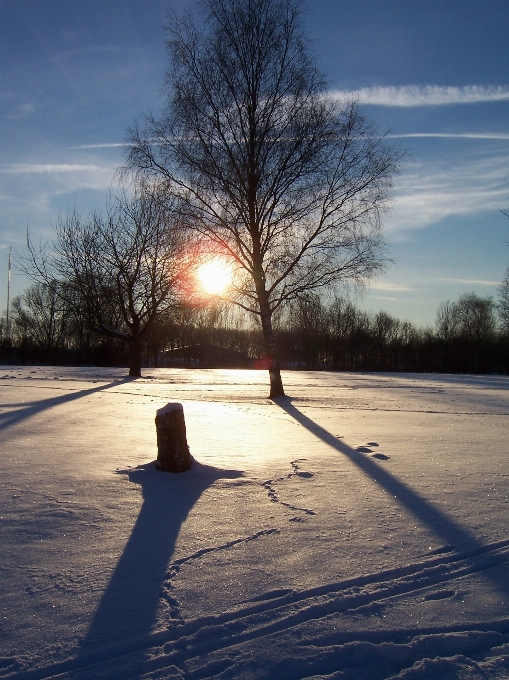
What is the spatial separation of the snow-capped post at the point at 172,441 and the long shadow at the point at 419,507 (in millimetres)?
1936

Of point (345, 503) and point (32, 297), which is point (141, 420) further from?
point (32, 297)

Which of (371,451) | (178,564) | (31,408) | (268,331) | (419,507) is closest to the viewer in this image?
(178,564)

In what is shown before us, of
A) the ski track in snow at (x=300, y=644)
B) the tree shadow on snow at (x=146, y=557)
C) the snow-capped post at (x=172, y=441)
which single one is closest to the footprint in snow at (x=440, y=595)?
the ski track in snow at (x=300, y=644)

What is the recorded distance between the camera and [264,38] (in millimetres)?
13727

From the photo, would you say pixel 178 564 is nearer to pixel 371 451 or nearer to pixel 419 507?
pixel 419 507

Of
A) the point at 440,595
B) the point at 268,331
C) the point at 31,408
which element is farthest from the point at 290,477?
the point at 268,331

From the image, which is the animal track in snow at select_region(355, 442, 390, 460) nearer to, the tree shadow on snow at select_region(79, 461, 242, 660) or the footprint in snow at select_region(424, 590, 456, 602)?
the tree shadow on snow at select_region(79, 461, 242, 660)

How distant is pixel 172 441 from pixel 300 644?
9.93ft

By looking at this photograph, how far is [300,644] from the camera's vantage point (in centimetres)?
268

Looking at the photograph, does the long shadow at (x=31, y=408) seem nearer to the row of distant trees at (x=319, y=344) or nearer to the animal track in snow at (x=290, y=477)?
the animal track in snow at (x=290, y=477)

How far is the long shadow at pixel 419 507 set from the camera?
3.92 metres

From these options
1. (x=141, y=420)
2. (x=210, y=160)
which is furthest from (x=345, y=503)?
(x=210, y=160)

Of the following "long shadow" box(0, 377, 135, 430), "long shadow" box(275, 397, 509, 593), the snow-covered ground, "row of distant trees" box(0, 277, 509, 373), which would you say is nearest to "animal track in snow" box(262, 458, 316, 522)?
the snow-covered ground

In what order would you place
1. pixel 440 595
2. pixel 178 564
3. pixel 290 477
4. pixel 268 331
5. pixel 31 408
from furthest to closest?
pixel 268 331, pixel 31 408, pixel 290 477, pixel 178 564, pixel 440 595
